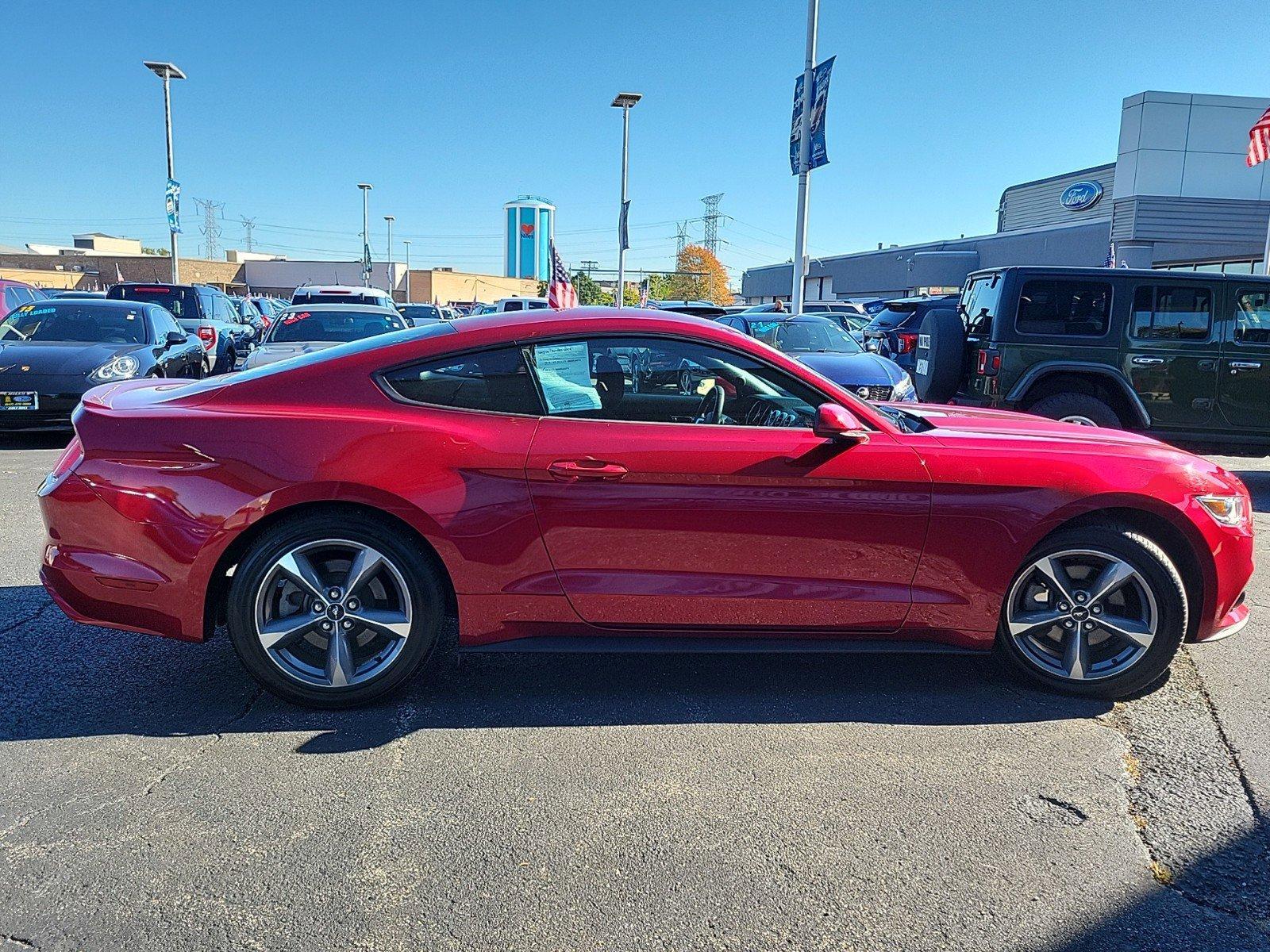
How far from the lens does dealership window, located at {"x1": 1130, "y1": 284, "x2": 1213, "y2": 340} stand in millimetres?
8273

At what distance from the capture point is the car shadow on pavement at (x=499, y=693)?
3486 mm

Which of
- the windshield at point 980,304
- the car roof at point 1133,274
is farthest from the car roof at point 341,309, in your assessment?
the car roof at point 1133,274

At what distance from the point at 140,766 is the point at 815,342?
10.1 m

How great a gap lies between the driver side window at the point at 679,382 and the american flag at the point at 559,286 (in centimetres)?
1360

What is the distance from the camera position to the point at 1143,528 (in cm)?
383

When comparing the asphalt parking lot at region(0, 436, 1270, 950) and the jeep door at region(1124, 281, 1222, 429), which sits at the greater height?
the jeep door at region(1124, 281, 1222, 429)

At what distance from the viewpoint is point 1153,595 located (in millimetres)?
3734

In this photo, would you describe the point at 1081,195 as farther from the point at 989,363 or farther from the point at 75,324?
the point at 75,324

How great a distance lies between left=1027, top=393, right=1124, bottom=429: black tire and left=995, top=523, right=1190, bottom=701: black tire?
15.9ft

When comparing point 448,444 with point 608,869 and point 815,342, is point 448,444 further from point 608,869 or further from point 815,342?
point 815,342

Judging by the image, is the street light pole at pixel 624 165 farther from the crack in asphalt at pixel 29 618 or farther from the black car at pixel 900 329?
the crack in asphalt at pixel 29 618

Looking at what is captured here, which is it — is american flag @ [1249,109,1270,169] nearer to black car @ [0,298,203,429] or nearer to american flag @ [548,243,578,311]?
american flag @ [548,243,578,311]

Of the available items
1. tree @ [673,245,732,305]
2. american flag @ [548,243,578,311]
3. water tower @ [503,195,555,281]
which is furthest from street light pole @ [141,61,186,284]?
water tower @ [503,195,555,281]

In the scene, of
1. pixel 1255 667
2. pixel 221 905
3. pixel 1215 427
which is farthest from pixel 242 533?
pixel 1215 427
